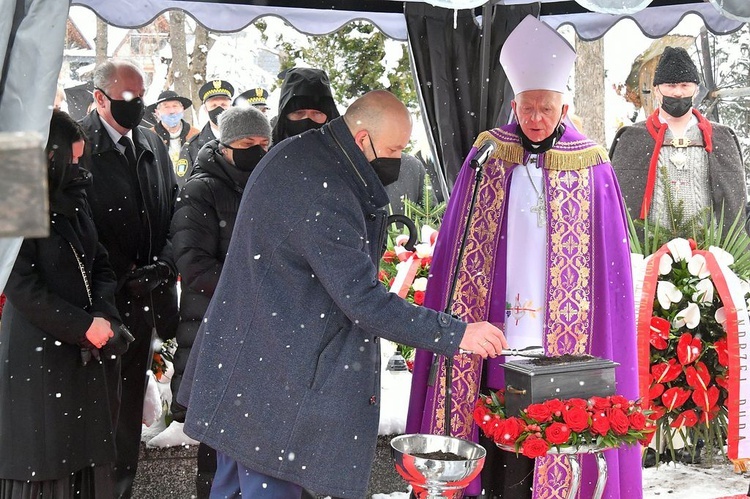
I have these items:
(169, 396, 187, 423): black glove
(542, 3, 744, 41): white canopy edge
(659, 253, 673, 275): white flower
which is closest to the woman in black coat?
(169, 396, 187, 423): black glove

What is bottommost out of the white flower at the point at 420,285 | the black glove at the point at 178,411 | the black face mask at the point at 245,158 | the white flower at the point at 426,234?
the black glove at the point at 178,411

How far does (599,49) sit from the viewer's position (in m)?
13.3

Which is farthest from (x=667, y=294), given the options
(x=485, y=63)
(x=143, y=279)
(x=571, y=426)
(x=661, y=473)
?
(x=143, y=279)

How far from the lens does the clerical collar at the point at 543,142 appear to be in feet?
12.4

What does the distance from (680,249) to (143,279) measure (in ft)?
9.71

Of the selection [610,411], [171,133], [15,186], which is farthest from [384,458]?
[171,133]

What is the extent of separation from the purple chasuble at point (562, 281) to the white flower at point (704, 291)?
1.38 m

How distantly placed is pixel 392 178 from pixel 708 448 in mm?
3284

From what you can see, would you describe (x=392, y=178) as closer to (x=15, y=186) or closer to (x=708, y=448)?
(x=15, y=186)

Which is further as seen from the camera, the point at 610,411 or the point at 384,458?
the point at 384,458

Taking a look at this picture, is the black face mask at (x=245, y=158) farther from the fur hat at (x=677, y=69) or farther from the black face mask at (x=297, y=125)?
the fur hat at (x=677, y=69)

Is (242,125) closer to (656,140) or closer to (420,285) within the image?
(420,285)

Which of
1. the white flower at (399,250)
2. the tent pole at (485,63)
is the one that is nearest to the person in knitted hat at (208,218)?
the white flower at (399,250)

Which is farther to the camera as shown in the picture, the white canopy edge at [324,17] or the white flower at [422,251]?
the white canopy edge at [324,17]
